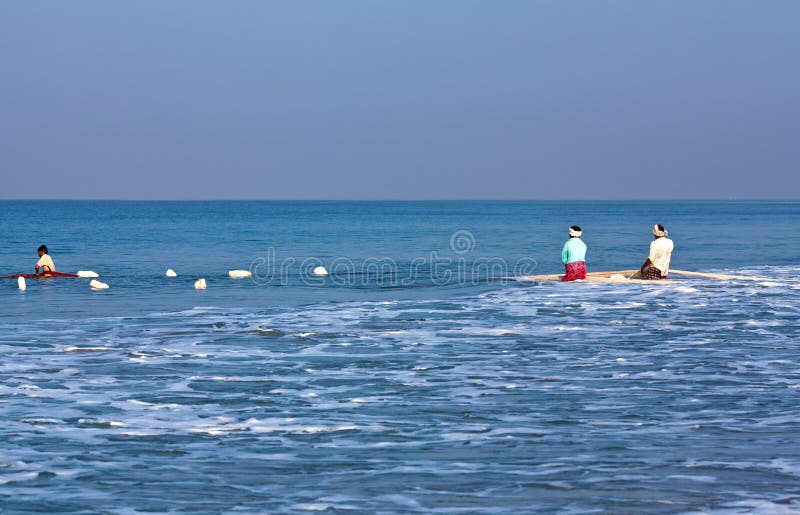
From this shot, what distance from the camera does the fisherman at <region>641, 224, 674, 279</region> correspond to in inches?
1100

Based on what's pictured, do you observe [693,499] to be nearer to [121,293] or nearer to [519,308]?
[519,308]

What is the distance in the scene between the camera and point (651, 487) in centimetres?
829

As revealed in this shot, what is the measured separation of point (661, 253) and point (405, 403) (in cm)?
1815

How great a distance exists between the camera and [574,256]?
28.6 m

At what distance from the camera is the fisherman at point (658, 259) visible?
91.7 ft

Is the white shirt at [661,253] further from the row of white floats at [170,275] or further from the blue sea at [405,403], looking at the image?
the row of white floats at [170,275]

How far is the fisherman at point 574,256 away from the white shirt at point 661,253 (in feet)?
6.59

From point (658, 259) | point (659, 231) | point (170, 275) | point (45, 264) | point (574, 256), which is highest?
point (659, 231)

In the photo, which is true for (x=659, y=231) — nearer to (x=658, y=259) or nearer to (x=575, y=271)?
(x=658, y=259)

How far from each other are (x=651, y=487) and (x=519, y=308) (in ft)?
50.6

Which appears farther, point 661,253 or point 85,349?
point 661,253

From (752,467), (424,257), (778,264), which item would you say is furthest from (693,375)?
(424,257)

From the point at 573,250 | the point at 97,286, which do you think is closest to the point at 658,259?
the point at 573,250

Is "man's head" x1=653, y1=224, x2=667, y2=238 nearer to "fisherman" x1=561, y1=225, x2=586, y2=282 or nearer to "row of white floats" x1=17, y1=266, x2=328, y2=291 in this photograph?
"fisherman" x1=561, y1=225, x2=586, y2=282
